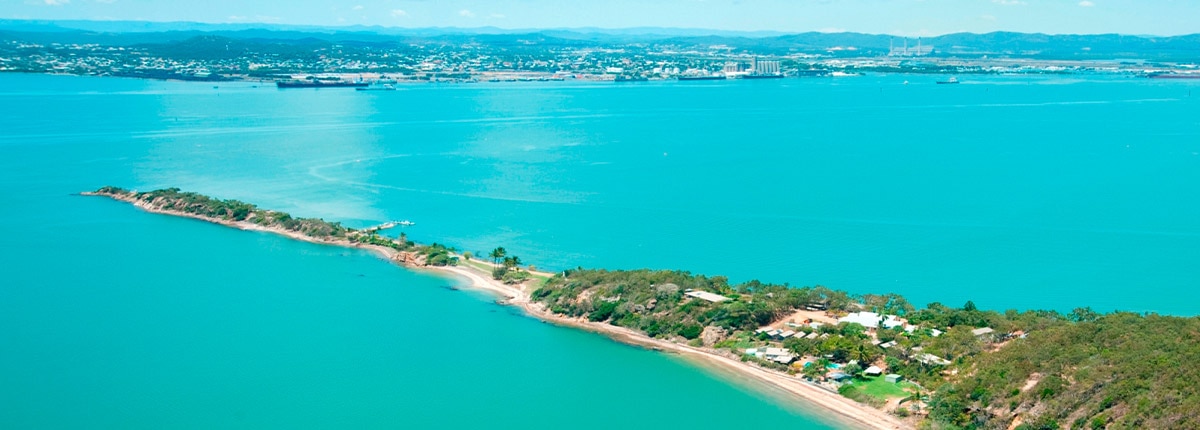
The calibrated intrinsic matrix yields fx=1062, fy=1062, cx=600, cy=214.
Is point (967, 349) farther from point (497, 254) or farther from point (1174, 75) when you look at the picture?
point (1174, 75)

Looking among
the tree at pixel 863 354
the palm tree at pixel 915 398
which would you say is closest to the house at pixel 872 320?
the tree at pixel 863 354

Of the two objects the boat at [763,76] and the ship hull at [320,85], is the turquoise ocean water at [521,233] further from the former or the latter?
the boat at [763,76]

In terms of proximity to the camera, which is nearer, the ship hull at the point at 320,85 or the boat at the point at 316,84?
the ship hull at the point at 320,85

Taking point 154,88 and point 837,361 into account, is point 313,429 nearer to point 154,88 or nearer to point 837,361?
point 837,361

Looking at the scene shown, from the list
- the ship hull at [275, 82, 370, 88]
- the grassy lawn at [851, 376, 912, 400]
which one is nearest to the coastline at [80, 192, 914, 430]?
the grassy lawn at [851, 376, 912, 400]

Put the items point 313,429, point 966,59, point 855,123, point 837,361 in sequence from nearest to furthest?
point 313,429 → point 837,361 → point 855,123 → point 966,59

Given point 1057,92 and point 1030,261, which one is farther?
point 1057,92

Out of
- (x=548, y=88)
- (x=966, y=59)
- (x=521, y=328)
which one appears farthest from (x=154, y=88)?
(x=966, y=59)
